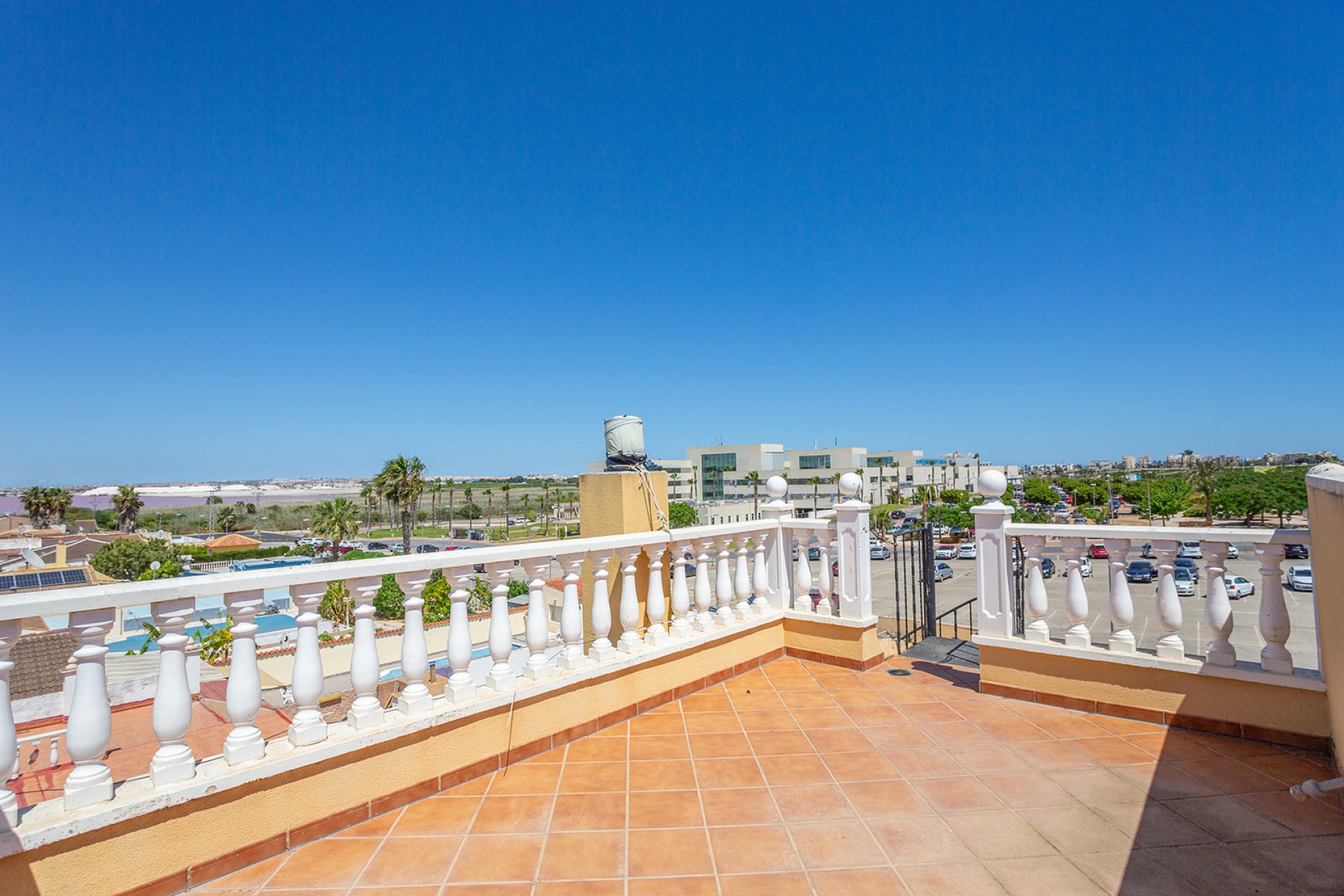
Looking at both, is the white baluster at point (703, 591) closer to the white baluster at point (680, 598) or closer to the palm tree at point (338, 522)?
the white baluster at point (680, 598)

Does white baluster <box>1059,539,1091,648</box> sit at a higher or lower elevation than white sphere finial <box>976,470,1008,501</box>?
lower

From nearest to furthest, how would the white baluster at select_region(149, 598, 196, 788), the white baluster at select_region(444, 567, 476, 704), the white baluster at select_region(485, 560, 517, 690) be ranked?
the white baluster at select_region(149, 598, 196, 788) → the white baluster at select_region(444, 567, 476, 704) → the white baluster at select_region(485, 560, 517, 690)

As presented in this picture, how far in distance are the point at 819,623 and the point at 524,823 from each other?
2.69 meters

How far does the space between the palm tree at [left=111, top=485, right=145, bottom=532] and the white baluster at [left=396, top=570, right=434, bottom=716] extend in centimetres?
7882

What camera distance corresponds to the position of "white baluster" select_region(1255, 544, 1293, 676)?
113 inches

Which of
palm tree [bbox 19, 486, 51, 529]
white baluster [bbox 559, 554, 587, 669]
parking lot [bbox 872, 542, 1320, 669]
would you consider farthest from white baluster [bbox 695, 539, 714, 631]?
palm tree [bbox 19, 486, 51, 529]

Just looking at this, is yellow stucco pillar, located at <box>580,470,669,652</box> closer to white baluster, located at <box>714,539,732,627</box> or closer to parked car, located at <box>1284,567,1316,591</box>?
white baluster, located at <box>714,539,732,627</box>

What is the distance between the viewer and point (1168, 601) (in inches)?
125

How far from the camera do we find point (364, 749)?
7.89 feet

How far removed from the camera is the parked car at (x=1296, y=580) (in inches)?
115

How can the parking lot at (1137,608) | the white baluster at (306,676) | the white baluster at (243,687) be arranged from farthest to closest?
1. the parking lot at (1137,608)
2. the white baluster at (306,676)
3. the white baluster at (243,687)

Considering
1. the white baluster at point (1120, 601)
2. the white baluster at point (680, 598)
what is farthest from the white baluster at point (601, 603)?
the white baluster at point (1120, 601)

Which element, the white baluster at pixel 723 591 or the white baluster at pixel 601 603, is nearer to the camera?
the white baluster at pixel 601 603

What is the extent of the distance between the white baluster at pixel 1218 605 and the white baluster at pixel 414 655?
3.79 meters
